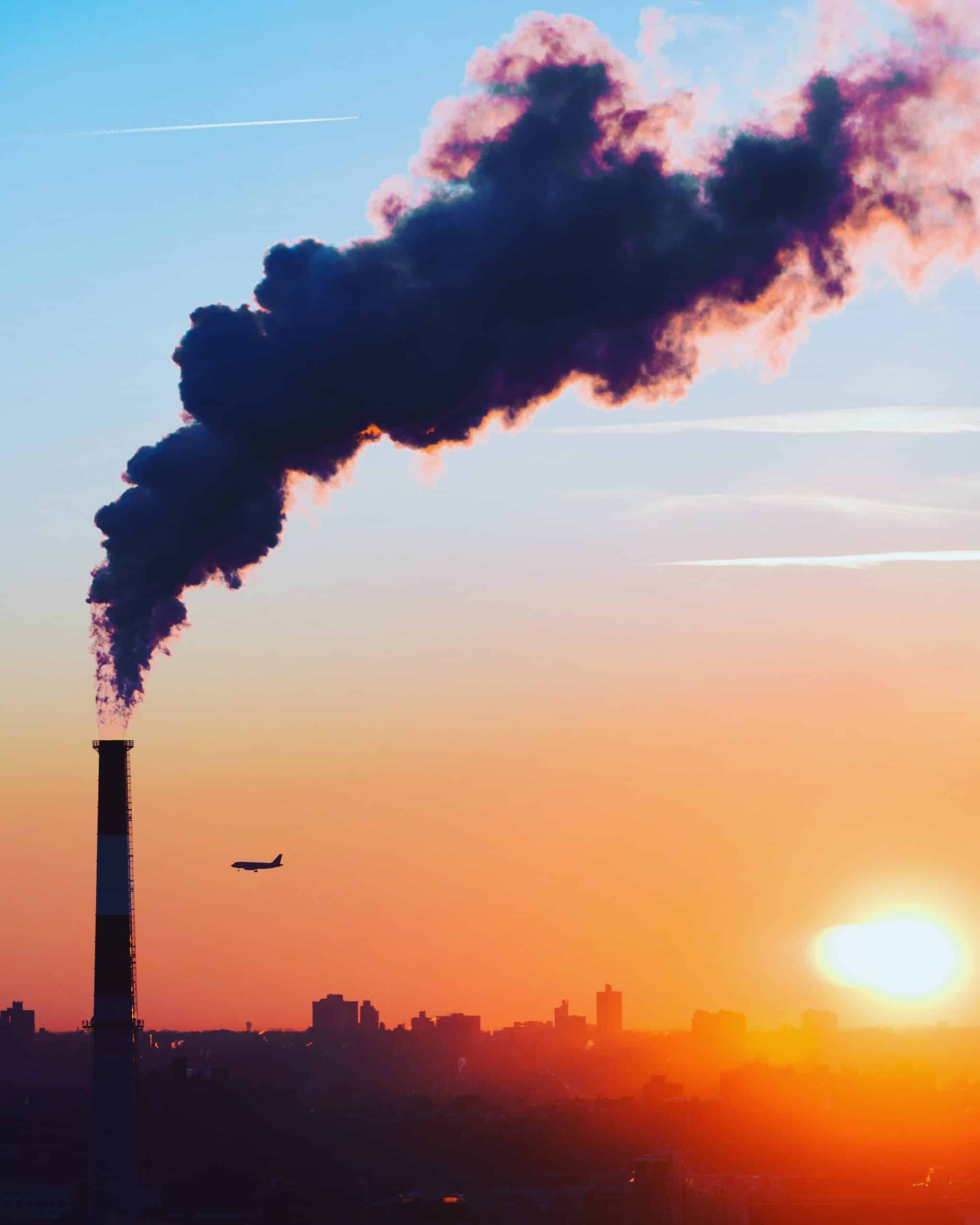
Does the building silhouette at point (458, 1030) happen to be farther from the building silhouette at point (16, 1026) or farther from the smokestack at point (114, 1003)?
the smokestack at point (114, 1003)

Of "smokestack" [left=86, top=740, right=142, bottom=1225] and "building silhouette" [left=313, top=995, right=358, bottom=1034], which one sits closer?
"smokestack" [left=86, top=740, right=142, bottom=1225]

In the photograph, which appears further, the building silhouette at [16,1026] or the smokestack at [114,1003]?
the building silhouette at [16,1026]

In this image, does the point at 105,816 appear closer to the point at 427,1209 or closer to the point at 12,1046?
the point at 427,1209

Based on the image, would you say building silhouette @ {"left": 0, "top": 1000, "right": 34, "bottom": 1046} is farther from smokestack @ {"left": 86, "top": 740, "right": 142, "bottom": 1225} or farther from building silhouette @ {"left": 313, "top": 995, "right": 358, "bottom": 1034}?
smokestack @ {"left": 86, "top": 740, "right": 142, "bottom": 1225}

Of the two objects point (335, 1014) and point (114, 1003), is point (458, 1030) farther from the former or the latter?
point (114, 1003)

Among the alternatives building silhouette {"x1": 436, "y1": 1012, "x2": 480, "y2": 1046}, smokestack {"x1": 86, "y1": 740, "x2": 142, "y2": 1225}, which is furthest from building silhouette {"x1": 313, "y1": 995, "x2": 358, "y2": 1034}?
smokestack {"x1": 86, "y1": 740, "x2": 142, "y2": 1225}

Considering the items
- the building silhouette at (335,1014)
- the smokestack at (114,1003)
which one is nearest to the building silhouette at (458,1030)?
the building silhouette at (335,1014)
